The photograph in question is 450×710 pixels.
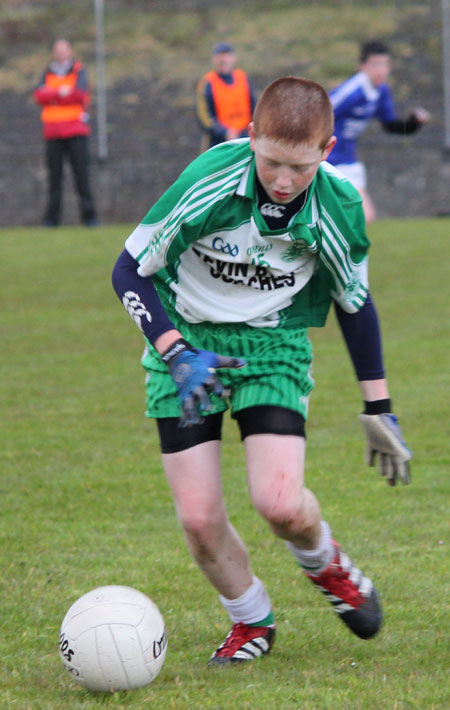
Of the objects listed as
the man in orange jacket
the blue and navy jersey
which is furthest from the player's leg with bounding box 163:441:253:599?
the man in orange jacket

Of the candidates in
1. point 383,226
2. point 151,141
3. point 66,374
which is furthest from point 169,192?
point 151,141

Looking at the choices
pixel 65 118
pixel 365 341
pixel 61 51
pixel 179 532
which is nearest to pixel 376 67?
pixel 61 51

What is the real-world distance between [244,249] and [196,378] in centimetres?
54

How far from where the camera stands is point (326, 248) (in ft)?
11.8

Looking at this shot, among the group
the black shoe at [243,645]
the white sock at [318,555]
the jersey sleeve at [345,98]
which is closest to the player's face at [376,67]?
the jersey sleeve at [345,98]

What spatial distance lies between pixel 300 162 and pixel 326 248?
12.9 inches

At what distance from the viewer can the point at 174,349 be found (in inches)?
136

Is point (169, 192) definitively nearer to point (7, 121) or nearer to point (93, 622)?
point (93, 622)

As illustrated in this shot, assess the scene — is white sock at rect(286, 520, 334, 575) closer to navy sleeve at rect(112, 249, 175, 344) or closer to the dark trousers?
navy sleeve at rect(112, 249, 175, 344)

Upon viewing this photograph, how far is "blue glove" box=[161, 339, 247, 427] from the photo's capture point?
3303 millimetres

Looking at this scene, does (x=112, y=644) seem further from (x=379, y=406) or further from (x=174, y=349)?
(x=379, y=406)

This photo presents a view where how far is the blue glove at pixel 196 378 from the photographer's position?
3.30 meters

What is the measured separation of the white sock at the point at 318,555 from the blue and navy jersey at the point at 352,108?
8126mm

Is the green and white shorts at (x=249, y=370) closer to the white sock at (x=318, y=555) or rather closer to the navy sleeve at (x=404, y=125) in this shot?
the white sock at (x=318, y=555)
